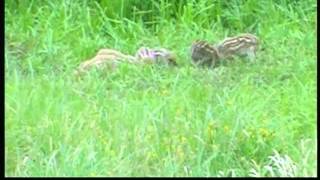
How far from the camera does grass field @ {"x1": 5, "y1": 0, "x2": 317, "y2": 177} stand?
3.01 meters

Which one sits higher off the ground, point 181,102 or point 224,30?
point 224,30

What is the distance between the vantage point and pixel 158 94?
12.3 ft

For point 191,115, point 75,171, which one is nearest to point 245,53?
point 191,115

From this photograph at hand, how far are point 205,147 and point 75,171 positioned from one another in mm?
542

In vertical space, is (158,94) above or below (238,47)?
below

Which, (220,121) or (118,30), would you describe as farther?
(118,30)

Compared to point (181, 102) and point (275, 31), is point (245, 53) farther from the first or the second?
point (181, 102)

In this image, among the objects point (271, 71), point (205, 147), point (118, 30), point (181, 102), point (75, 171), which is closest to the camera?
point (75, 171)

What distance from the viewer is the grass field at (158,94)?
301 centimetres

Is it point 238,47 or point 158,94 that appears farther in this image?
point 238,47

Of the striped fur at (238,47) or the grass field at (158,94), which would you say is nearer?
the grass field at (158,94)

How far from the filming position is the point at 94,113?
3410 millimetres

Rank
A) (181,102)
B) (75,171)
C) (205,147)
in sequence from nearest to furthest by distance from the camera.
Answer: (75,171) < (205,147) < (181,102)

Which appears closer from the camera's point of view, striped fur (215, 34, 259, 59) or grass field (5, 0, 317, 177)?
grass field (5, 0, 317, 177)
